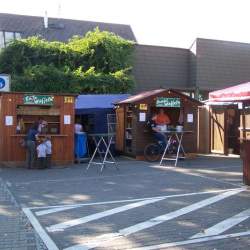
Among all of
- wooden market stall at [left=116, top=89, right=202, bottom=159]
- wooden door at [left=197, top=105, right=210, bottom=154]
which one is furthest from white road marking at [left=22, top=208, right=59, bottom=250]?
wooden door at [left=197, top=105, right=210, bottom=154]

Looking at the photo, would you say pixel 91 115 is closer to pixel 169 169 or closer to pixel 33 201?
pixel 169 169

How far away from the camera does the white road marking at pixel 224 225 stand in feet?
23.4

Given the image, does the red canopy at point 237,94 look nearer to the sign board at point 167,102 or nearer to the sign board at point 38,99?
the sign board at point 167,102

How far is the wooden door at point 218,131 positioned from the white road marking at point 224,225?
11.5 metres

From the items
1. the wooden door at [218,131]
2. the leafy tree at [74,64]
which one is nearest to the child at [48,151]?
the wooden door at [218,131]

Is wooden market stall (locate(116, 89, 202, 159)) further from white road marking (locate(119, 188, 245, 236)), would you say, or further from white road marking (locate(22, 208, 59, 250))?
white road marking (locate(22, 208, 59, 250))

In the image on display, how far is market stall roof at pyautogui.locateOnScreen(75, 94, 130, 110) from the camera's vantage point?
65.9 feet

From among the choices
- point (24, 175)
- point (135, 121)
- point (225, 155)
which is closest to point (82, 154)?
point (135, 121)

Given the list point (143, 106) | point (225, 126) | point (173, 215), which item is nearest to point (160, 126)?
point (143, 106)

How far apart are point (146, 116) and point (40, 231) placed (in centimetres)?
1136

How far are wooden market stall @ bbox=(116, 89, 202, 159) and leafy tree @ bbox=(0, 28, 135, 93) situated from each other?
4.19 meters

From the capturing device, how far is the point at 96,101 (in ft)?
67.3

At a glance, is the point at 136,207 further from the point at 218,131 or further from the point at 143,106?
the point at 218,131

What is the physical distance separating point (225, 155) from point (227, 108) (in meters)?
1.84
